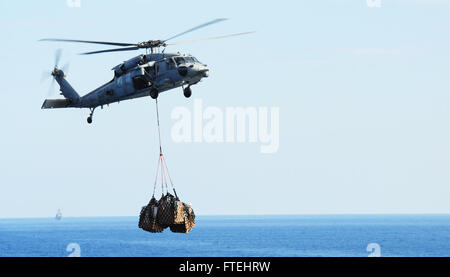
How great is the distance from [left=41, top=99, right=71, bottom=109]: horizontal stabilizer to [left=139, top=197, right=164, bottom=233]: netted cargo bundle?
11.6 m

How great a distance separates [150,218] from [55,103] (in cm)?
1290

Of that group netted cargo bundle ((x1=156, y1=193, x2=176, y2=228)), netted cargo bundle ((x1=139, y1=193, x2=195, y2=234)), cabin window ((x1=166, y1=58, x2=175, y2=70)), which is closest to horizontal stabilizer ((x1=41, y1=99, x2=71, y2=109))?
cabin window ((x1=166, y1=58, x2=175, y2=70))

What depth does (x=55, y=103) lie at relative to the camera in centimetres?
4859

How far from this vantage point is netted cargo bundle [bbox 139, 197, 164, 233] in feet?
128

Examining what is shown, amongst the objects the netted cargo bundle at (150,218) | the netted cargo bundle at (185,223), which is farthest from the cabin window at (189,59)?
the netted cargo bundle at (185,223)

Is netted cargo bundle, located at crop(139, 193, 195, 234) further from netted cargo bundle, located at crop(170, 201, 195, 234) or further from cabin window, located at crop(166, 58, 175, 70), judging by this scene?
cabin window, located at crop(166, 58, 175, 70)

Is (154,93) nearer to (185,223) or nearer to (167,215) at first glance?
(167,215)

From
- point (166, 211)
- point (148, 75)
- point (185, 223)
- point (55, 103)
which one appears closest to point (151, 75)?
point (148, 75)

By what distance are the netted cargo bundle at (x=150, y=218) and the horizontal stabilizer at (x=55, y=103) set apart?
11640 millimetres

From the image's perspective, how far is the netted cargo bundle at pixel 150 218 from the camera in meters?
39.2
